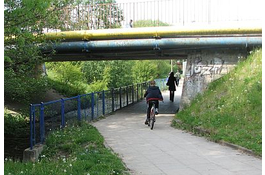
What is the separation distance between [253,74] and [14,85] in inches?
313

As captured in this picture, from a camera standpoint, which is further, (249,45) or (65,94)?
(65,94)

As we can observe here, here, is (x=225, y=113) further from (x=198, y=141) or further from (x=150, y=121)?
(x=150, y=121)

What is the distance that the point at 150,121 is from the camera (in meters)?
12.0

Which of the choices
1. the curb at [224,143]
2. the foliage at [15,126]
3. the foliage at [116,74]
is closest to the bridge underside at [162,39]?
the foliage at [15,126]

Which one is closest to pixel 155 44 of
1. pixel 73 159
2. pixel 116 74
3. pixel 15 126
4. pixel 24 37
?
pixel 15 126

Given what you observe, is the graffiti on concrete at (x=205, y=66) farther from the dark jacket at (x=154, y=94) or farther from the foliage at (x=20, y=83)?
the foliage at (x=20, y=83)

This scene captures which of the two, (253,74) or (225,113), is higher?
(253,74)

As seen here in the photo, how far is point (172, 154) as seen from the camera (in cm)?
781

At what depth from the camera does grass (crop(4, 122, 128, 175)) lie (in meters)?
6.04

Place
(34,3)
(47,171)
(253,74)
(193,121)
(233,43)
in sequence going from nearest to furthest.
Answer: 1. (47,171)
2. (34,3)
3. (193,121)
4. (253,74)
5. (233,43)

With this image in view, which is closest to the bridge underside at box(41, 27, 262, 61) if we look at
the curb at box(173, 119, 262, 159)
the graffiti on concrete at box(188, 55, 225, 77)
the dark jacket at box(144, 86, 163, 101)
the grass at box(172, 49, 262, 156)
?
the graffiti on concrete at box(188, 55, 225, 77)

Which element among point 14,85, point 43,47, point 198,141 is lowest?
point 198,141

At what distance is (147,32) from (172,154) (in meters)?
7.18

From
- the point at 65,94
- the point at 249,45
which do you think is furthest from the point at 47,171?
the point at 65,94
